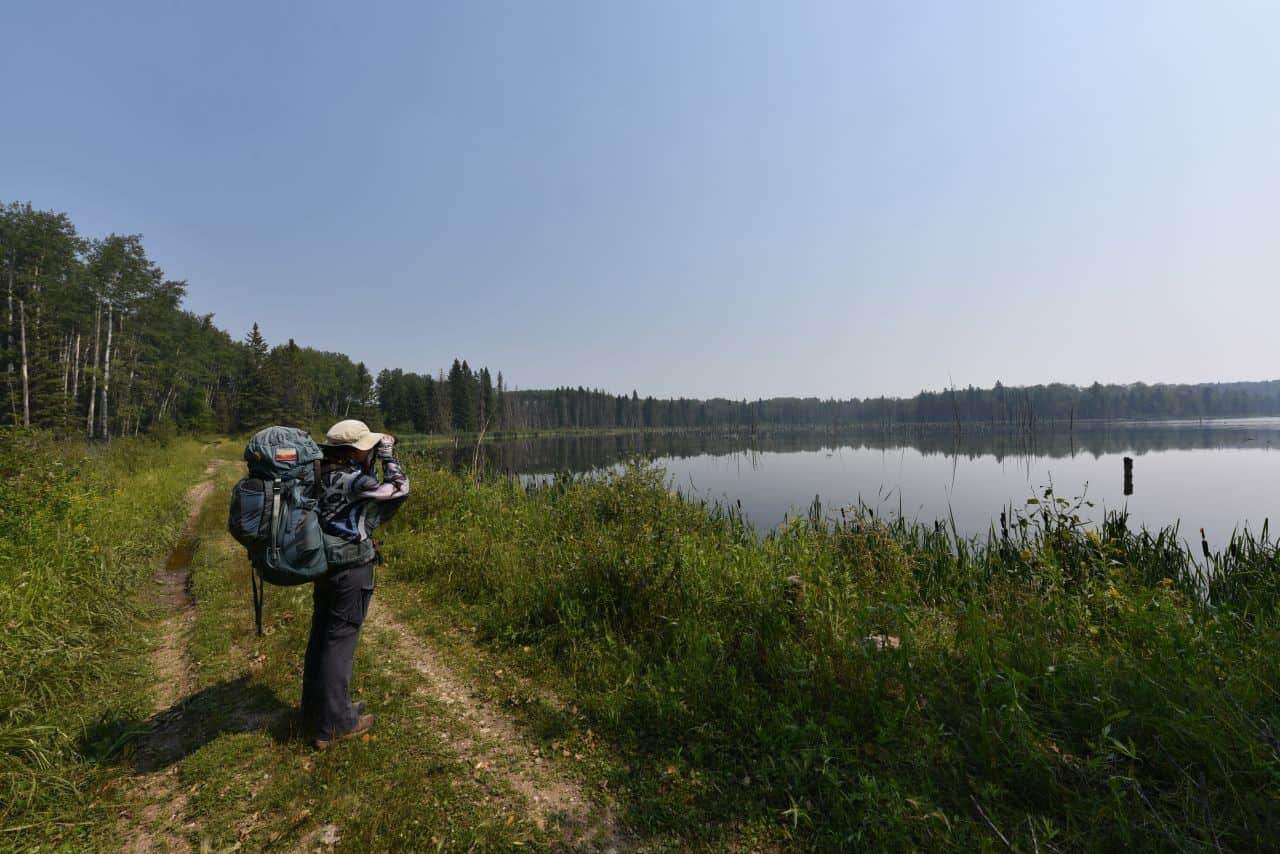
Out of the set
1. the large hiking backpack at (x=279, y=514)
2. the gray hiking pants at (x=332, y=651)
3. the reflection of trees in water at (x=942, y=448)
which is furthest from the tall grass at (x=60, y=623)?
the reflection of trees in water at (x=942, y=448)

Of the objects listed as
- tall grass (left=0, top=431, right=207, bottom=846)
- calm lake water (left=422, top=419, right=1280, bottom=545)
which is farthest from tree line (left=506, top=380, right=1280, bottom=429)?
tall grass (left=0, top=431, right=207, bottom=846)

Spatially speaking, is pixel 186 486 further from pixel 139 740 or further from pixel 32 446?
pixel 139 740

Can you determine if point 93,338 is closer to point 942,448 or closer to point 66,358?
point 66,358

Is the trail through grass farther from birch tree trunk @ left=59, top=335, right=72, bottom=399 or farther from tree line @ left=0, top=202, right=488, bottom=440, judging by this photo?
birch tree trunk @ left=59, top=335, right=72, bottom=399

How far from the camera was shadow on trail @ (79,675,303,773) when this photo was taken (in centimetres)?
354

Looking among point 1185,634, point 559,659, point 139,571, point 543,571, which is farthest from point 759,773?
point 139,571

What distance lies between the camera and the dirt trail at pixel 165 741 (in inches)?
113

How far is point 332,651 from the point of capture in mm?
3693

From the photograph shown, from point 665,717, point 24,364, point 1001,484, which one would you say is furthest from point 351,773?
point 24,364

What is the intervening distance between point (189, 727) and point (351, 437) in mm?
2737

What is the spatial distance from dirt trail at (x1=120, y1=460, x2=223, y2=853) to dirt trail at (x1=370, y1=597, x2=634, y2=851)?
165 centimetres

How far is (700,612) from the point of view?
514 cm

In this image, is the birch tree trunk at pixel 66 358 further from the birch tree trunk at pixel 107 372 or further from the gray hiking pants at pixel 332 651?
the gray hiking pants at pixel 332 651

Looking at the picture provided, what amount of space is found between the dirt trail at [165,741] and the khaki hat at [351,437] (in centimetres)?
252
